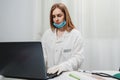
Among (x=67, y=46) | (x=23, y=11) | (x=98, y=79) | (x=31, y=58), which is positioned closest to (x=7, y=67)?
(x=31, y=58)

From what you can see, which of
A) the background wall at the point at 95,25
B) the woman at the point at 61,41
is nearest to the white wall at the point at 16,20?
the background wall at the point at 95,25

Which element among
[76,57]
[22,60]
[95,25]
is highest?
[95,25]

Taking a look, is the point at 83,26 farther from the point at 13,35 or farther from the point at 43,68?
the point at 43,68

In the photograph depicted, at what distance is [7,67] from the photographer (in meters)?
1.15

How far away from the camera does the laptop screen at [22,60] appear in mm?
1043

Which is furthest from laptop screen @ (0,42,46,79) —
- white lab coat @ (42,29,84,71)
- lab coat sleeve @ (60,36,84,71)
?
white lab coat @ (42,29,84,71)

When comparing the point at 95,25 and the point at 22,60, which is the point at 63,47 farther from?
the point at 22,60

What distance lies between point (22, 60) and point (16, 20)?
1.68m

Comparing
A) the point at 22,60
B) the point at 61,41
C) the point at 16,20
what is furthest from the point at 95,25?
the point at 22,60

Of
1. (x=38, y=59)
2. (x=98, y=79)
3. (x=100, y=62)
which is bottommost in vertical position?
(x=100, y=62)

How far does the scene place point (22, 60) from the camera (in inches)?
42.6

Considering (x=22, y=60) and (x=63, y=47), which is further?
(x=63, y=47)

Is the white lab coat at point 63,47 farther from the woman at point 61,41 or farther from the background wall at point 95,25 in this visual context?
the background wall at point 95,25

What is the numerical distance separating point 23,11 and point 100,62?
1207mm
